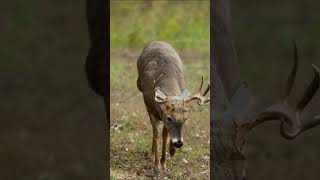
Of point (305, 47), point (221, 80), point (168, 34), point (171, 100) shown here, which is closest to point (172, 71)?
point (171, 100)

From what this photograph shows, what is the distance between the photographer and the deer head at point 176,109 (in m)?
7.12

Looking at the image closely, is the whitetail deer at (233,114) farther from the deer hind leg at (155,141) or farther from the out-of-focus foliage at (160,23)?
the out-of-focus foliage at (160,23)

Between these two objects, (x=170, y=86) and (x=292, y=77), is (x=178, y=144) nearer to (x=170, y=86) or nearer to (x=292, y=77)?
(x=170, y=86)

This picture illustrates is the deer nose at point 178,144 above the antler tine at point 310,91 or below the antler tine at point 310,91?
below

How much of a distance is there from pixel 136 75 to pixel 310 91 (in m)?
5.67

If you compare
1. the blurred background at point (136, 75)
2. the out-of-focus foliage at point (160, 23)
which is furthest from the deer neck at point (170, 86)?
the out-of-focus foliage at point (160, 23)

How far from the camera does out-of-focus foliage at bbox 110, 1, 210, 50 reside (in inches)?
456

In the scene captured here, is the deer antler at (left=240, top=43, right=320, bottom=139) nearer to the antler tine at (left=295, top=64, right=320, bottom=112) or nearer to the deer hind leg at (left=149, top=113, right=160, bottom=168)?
the antler tine at (left=295, top=64, right=320, bottom=112)

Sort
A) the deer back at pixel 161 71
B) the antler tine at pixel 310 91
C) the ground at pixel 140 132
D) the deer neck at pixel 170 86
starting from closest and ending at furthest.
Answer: the antler tine at pixel 310 91 → the ground at pixel 140 132 → the deer neck at pixel 170 86 → the deer back at pixel 161 71

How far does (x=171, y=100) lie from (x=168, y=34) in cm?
526

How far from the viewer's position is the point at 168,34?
12445mm

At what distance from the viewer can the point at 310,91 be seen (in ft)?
18.6

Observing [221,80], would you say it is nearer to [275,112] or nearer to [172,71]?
[275,112]

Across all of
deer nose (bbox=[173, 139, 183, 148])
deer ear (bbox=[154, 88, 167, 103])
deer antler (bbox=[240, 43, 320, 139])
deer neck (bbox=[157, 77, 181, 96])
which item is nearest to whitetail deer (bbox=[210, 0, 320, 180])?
deer antler (bbox=[240, 43, 320, 139])
